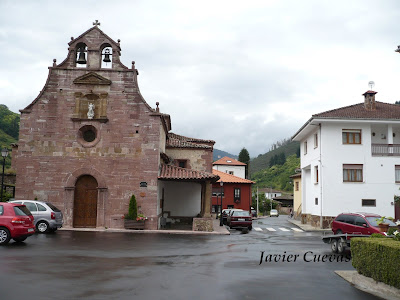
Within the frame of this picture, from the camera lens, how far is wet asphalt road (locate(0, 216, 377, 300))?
7750 mm

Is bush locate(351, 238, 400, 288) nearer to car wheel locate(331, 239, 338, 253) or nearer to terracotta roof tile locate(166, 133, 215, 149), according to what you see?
car wheel locate(331, 239, 338, 253)

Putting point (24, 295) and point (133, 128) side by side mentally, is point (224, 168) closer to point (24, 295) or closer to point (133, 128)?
point (133, 128)

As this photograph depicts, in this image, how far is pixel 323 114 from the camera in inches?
1152

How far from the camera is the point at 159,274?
958cm

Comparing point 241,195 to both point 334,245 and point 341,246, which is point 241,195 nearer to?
point 334,245

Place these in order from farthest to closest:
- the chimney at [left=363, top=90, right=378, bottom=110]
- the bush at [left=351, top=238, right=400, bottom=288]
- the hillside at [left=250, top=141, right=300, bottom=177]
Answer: the hillside at [left=250, top=141, right=300, bottom=177] → the chimney at [left=363, top=90, right=378, bottom=110] → the bush at [left=351, top=238, right=400, bottom=288]

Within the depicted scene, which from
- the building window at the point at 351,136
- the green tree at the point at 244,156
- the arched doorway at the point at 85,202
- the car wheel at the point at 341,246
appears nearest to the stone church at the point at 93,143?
the arched doorway at the point at 85,202

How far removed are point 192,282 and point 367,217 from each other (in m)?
12.5

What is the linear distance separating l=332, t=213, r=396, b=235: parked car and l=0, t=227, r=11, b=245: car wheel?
49.3 ft

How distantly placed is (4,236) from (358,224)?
15376 mm

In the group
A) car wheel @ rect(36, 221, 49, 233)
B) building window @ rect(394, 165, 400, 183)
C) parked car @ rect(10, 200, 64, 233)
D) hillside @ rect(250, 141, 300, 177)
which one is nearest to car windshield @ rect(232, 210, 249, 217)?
building window @ rect(394, 165, 400, 183)

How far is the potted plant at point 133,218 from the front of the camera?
2306 centimetres

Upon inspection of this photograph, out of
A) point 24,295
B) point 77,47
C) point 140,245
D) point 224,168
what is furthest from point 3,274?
point 224,168

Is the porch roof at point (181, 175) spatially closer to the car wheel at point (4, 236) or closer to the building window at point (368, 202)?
the car wheel at point (4, 236)
